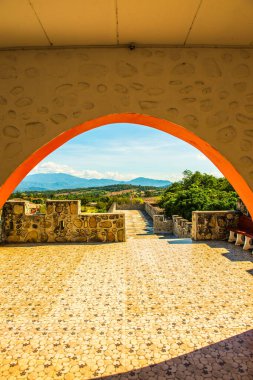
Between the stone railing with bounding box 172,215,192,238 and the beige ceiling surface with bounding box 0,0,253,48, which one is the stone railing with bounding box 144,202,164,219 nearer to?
the stone railing with bounding box 172,215,192,238

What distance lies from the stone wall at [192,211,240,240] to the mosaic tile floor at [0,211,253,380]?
152 cm

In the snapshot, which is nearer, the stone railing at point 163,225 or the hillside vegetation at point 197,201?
the hillside vegetation at point 197,201

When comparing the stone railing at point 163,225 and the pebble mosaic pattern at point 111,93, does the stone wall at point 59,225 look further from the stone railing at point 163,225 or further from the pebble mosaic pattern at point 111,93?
the stone railing at point 163,225

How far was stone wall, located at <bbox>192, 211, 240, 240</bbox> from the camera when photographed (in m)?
7.20

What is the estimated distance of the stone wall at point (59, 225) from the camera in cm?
707

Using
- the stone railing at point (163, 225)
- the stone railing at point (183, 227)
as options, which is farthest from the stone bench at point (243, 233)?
the stone railing at point (163, 225)

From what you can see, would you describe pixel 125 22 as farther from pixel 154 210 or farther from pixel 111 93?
pixel 154 210

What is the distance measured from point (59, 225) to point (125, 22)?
20.2ft

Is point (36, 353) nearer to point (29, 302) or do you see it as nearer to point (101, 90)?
point (29, 302)

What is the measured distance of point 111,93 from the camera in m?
1.76

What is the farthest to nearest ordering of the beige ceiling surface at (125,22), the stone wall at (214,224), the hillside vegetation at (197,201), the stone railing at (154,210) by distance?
the stone railing at (154,210) → the hillside vegetation at (197,201) → the stone wall at (214,224) → the beige ceiling surface at (125,22)

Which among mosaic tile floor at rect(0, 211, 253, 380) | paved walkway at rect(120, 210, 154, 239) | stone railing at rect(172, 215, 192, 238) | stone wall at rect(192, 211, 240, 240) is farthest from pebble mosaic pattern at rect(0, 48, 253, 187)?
paved walkway at rect(120, 210, 154, 239)

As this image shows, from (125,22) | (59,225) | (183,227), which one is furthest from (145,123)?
(183,227)

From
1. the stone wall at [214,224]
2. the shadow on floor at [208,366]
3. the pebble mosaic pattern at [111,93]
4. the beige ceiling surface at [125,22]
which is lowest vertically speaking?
the shadow on floor at [208,366]
